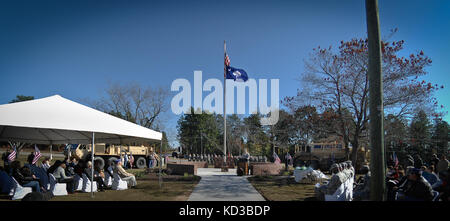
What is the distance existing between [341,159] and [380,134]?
15.7 meters

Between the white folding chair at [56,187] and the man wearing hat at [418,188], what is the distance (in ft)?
30.3

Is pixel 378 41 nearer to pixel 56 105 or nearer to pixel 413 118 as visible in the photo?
pixel 56 105

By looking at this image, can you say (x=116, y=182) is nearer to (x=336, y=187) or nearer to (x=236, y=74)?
(x=336, y=187)

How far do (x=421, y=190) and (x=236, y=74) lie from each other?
1602 cm

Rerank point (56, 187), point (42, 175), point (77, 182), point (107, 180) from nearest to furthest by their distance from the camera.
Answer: point (56, 187) < point (42, 175) < point (77, 182) < point (107, 180)

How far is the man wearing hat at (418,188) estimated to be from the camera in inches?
216

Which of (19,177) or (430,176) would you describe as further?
(19,177)

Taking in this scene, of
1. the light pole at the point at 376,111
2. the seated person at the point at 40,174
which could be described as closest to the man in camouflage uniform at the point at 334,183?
the light pole at the point at 376,111

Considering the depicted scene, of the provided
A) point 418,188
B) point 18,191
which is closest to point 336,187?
point 418,188

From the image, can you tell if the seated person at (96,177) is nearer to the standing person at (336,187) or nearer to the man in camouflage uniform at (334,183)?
the man in camouflage uniform at (334,183)

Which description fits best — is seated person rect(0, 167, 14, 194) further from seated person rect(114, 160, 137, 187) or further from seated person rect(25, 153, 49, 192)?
seated person rect(114, 160, 137, 187)

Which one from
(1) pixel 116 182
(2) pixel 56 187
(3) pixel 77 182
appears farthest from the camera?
(1) pixel 116 182

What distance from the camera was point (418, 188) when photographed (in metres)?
5.58
